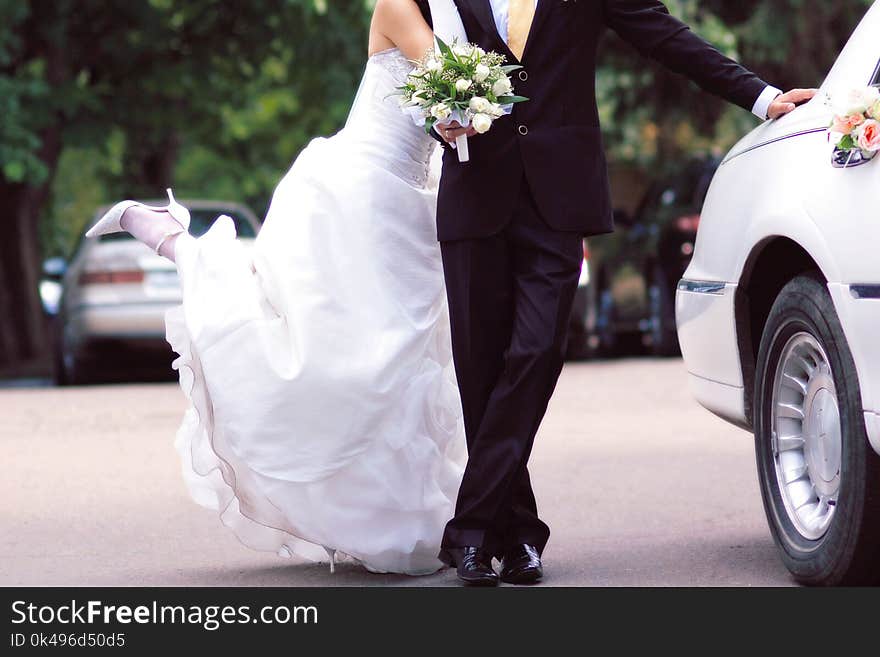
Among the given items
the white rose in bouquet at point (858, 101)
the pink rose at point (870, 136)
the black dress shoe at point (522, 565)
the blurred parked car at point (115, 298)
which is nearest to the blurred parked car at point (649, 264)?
the blurred parked car at point (115, 298)

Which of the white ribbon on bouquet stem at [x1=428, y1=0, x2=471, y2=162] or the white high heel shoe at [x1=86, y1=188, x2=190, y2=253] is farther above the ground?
the white ribbon on bouquet stem at [x1=428, y1=0, x2=471, y2=162]

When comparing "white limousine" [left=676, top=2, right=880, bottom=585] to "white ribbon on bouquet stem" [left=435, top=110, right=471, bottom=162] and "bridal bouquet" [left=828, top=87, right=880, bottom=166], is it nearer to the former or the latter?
"bridal bouquet" [left=828, top=87, right=880, bottom=166]

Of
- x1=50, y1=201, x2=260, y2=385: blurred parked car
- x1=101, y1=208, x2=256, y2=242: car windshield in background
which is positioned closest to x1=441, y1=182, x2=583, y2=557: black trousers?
x1=50, y1=201, x2=260, y2=385: blurred parked car

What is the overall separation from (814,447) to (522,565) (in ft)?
3.02

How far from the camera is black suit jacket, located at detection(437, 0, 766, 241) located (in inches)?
201

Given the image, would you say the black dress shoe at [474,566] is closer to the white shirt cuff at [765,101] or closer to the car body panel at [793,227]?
the car body panel at [793,227]

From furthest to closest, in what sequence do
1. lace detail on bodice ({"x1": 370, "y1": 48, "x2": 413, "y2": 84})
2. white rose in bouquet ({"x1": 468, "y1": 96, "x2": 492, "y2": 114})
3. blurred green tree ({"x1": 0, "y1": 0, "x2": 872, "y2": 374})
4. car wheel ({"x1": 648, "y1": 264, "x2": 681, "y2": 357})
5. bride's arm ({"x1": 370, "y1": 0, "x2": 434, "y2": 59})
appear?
blurred green tree ({"x1": 0, "y1": 0, "x2": 872, "y2": 374})
car wheel ({"x1": 648, "y1": 264, "x2": 681, "y2": 357})
lace detail on bodice ({"x1": 370, "y1": 48, "x2": 413, "y2": 84})
bride's arm ({"x1": 370, "y1": 0, "x2": 434, "y2": 59})
white rose in bouquet ({"x1": 468, "y1": 96, "x2": 492, "y2": 114})

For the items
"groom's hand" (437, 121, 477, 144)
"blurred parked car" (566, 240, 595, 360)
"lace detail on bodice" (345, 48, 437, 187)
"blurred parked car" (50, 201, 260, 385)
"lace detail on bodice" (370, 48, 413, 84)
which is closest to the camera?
"groom's hand" (437, 121, 477, 144)

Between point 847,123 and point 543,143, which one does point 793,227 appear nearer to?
point 847,123

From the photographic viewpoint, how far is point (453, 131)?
4930mm

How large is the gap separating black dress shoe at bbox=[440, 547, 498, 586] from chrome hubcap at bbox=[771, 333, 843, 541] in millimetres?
890

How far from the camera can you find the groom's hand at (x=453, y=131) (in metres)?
4.92

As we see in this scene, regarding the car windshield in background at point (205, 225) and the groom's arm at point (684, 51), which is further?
the car windshield in background at point (205, 225)

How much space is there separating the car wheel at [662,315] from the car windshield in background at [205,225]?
3523 mm
